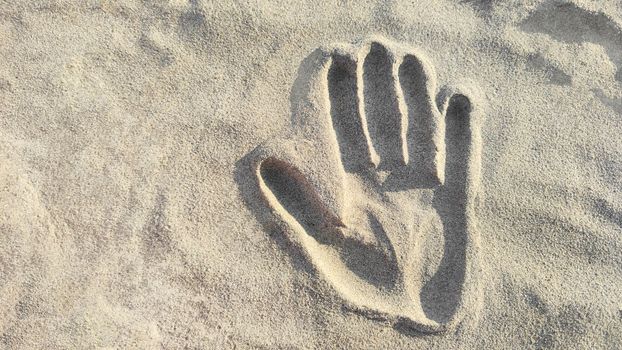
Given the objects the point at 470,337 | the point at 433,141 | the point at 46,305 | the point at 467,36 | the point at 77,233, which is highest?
the point at 467,36

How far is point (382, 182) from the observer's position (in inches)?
60.6

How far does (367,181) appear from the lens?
154 cm

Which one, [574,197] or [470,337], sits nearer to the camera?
[470,337]

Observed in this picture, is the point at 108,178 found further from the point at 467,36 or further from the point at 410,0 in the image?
the point at 467,36

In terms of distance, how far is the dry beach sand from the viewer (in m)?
1.42

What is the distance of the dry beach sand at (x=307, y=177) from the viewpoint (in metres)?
1.42

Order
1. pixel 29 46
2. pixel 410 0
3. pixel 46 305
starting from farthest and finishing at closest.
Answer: pixel 410 0, pixel 29 46, pixel 46 305

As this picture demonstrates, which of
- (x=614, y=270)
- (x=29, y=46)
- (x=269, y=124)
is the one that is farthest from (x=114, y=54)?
(x=614, y=270)

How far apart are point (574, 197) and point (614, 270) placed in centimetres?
23

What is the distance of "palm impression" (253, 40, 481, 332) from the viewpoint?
4.87 feet

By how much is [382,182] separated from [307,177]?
8.6 inches

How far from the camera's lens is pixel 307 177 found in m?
1.49

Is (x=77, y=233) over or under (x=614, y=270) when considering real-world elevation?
over

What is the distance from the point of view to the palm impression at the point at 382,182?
148 cm
